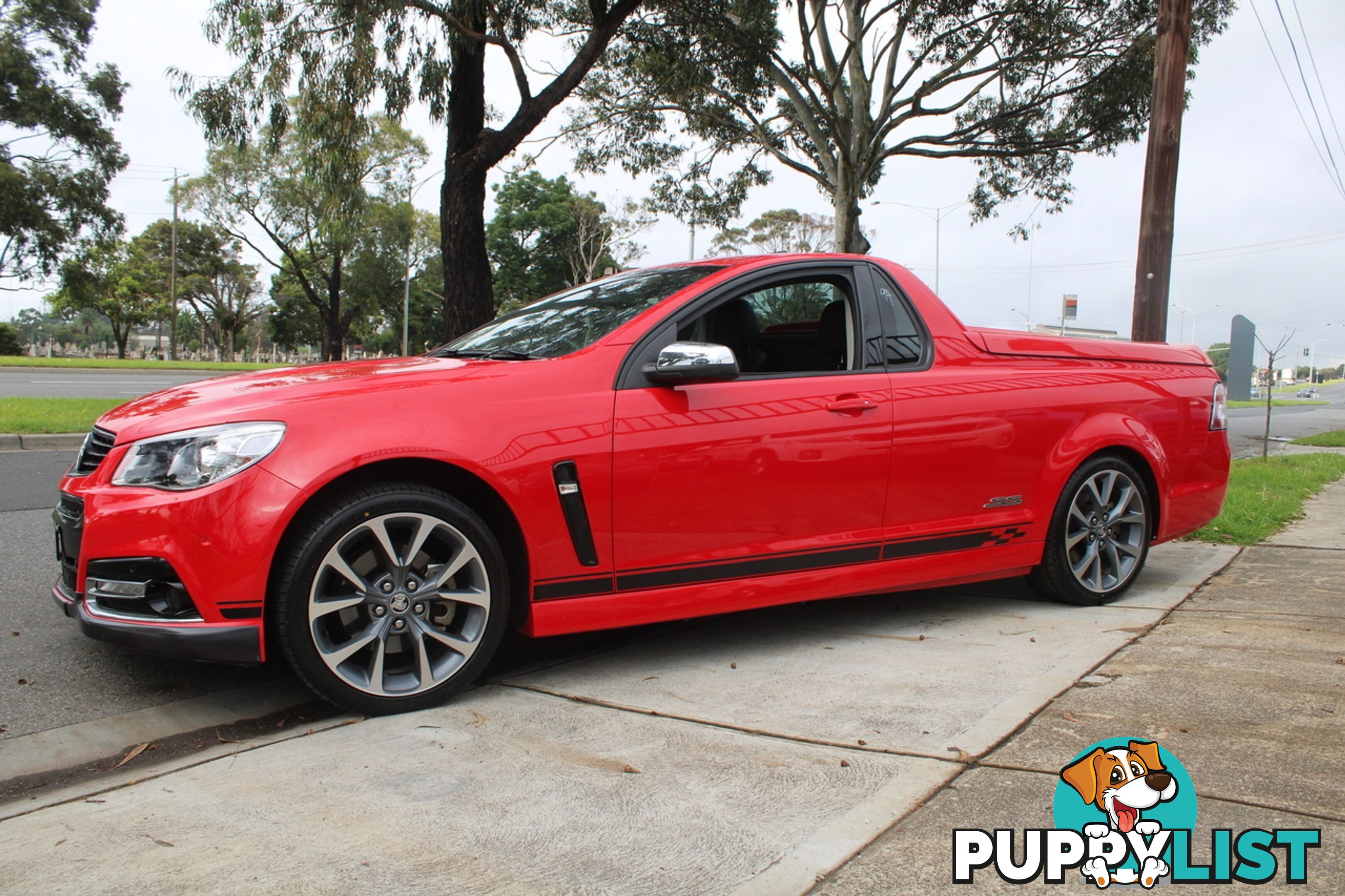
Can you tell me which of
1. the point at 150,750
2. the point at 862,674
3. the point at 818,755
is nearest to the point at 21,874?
the point at 150,750

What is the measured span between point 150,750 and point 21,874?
818 mm

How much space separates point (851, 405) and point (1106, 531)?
1670 mm

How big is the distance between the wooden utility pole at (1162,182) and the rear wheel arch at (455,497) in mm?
7070

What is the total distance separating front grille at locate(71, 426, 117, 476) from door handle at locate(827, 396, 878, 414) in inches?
96.8

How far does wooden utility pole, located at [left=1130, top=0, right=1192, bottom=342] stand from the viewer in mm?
8711

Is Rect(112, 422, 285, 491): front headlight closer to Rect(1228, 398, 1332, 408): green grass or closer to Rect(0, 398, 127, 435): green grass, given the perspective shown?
Rect(0, 398, 127, 435): green grass

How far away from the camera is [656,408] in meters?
3.55

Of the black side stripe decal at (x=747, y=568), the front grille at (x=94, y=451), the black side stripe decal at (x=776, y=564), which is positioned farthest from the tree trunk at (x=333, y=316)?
the black side stripe decal at (x=747, y=568)

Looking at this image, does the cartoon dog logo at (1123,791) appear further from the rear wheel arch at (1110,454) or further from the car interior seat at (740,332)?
the car interior seat at (740,332)

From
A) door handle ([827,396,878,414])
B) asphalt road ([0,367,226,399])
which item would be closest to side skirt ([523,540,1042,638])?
door handle ([827,396,878,414])

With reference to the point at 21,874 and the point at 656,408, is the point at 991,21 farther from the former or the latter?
the point at 21,874

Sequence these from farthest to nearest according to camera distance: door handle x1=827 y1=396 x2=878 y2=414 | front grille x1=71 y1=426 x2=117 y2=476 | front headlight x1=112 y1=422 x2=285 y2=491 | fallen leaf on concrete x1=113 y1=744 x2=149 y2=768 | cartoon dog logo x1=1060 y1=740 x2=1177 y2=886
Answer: door handle x1=827 y1=396 x2=878 y2=414 → front grille x1=71 y1=426 x2=117 y2=476 → front headlight x1=112 y1=422 x2=285 y2=491 → fallen leaf on concrete x1=113 y1=744 x2=149 y2=768 → cartoon dog logo x1=1060 y1=740 x2=1177 y2=886

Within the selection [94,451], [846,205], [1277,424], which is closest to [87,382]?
[846,205]

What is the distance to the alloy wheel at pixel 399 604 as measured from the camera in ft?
10.3
